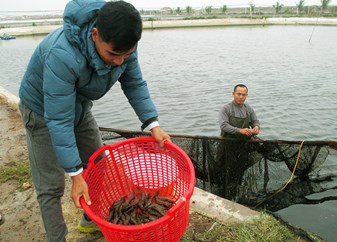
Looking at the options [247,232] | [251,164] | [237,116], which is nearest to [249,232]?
[247,232]

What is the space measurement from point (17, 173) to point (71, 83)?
9.13 feet

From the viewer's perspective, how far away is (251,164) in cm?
461

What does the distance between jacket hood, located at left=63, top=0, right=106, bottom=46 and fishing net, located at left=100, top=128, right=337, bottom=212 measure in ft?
9.58

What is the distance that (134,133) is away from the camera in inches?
186

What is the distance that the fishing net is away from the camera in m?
4.58

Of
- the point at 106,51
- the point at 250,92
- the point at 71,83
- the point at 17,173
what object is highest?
the point at 106,51

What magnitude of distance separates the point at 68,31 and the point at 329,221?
4440mm

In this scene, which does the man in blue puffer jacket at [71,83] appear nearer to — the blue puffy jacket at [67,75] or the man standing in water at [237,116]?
the blue puffy jacket at [67,75]

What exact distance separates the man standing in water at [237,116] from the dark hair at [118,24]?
4.08 metres

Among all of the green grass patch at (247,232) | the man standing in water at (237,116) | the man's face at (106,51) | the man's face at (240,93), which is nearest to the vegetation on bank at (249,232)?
the green grass patch at (247,232)

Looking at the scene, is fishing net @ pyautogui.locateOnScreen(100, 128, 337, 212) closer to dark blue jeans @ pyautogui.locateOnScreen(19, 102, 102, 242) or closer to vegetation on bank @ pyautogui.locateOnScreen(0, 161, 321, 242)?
vegetation on bank @ pyautogui.locateOnScreen(0, 161, 321, 242)

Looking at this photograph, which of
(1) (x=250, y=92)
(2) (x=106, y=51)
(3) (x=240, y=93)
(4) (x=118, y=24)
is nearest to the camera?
(4) (x=118, y=24)

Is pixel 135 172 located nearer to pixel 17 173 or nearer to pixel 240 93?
pixel 17 173

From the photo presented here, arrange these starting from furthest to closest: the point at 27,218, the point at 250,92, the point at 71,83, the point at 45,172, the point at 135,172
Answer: the point at 250,92 < the point at 27,218 < the point at 135,172 < the point at 45,172 < the point at 71,83
